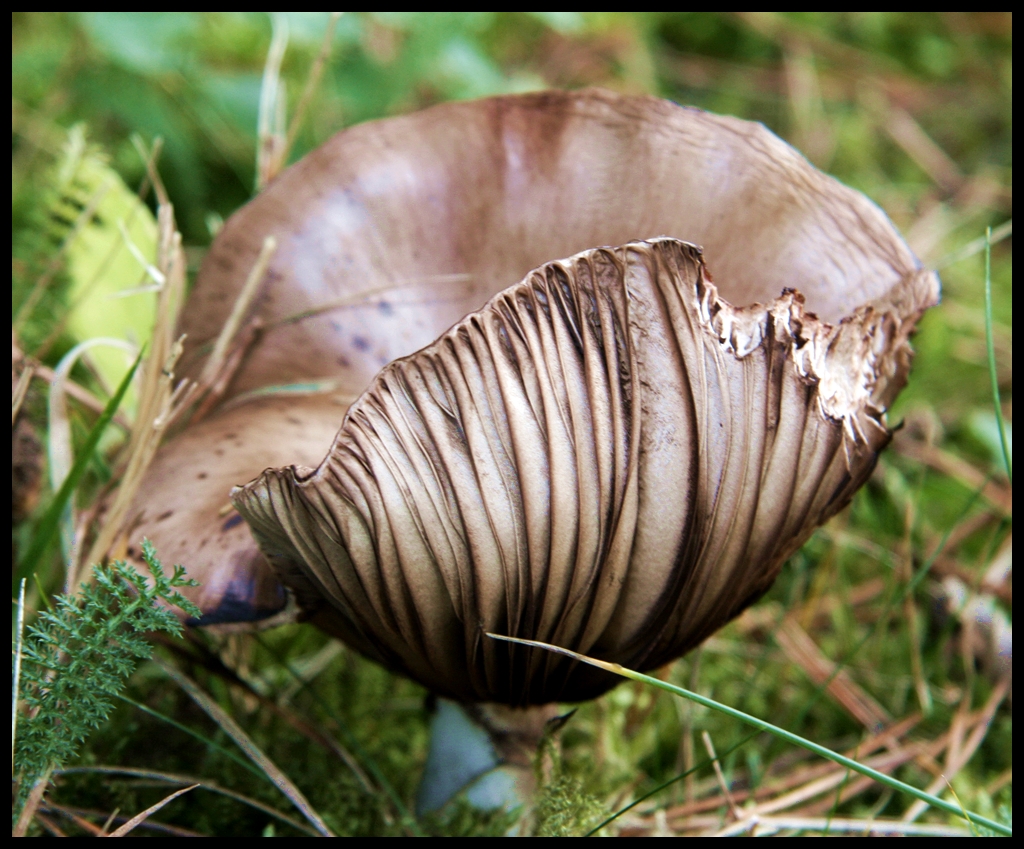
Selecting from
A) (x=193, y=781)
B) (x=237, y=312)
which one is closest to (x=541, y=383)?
(x=237, y=312)

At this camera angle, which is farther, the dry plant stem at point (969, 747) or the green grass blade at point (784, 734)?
the dry plant stem at point (969, 747)

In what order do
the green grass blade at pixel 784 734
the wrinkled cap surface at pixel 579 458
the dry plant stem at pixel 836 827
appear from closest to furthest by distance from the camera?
the wrinkled cap surface at pixel 579 458 < the green grass blade at pixel 784 734 < the dry plant stem at pixel 836 827

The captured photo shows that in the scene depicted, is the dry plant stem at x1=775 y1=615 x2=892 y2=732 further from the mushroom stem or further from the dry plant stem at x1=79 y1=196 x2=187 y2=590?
the dry plant stem at x1=79 y1=196 x2=187 y2=590

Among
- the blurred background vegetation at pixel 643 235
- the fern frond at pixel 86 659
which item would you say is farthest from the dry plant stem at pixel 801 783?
the fern frond at pixel 86 659

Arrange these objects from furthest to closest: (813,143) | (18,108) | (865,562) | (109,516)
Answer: (813,143) < (18,108) < (865,562) < (109,516)

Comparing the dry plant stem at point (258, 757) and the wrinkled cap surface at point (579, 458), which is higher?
the wrinkled cap surface at point (579, 458)

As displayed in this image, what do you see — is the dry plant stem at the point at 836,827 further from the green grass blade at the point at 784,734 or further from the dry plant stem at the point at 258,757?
the dry plant stem at the point at 258,757

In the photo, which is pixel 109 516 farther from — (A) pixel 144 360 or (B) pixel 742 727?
(B) pixel 742 727

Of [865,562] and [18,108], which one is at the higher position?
[18,108]
